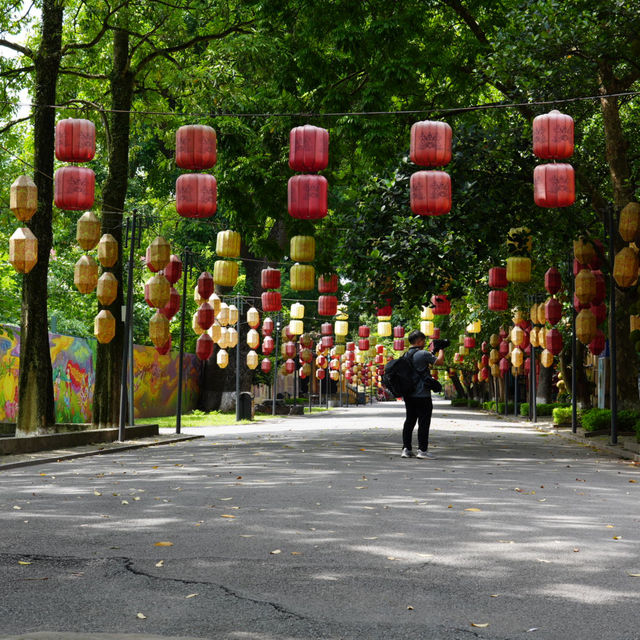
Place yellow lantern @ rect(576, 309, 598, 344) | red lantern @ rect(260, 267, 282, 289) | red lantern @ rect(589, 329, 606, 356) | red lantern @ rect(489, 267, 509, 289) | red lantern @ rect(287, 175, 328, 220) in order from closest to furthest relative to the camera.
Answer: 1. red lantern @ rect(287, 175, 328, 220)
2. yellow lantern @ rect(576, 309, 598, 344)
3. red lantern @ rect(589, 329, 606, 356)
4. red lantern @ rect(489, 267, 509, 289)
5. red lantern @ rect(260, 267, 282, 289)

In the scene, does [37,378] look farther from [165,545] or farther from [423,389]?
[165,545]

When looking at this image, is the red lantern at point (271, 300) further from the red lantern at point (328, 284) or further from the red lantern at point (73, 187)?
the red lantern at point (73, 187)

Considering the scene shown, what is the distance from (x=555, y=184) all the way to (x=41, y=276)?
1072 cm

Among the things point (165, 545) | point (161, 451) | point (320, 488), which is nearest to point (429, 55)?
point (161, 451)

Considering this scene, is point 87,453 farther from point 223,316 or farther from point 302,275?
point 223,316

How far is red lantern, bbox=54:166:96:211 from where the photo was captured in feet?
50.3

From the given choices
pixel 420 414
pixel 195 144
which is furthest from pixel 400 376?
pixel 195 144

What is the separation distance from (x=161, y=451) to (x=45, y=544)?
472 inches

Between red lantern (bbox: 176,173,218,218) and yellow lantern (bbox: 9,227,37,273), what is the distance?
309cm

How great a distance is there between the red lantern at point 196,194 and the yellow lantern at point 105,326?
6.16 metres

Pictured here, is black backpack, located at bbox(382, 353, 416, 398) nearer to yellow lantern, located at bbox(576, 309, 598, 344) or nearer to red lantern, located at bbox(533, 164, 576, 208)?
red lantern, located at bbox(533, 164, 576, 208)

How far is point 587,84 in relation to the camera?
18500 mm

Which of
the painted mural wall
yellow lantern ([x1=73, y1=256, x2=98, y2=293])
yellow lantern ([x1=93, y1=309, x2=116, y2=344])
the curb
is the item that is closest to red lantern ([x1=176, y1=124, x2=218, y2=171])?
yellow lantern ([x1=73, y1=256, x2=98, y2=293])

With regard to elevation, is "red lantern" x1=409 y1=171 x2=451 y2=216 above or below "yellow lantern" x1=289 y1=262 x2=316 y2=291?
above
